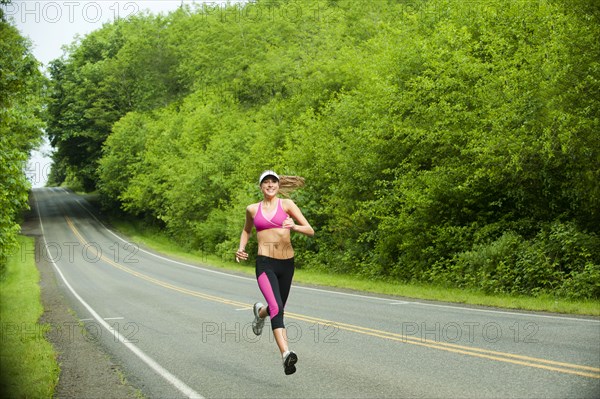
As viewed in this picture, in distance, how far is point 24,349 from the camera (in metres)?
11.0

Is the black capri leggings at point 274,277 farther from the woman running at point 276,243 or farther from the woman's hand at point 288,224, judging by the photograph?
the woman's hand at point 288,224

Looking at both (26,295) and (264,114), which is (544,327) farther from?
(264,114)

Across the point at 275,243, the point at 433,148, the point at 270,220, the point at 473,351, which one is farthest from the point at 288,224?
the point at 433,148

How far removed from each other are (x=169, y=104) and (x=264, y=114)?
81.1ft

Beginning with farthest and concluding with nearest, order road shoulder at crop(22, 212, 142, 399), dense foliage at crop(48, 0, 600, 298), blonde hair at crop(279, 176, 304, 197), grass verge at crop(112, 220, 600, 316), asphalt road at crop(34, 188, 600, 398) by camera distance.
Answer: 1. dense foliage at crop(48, 0, 600, 298)
2. grass verge at crop(112, 220, 600, 316)
3. road shoulder at crop(22, 212, 142, 399)
4. asphalt road at crop(34, 188, 600, 398)
5. blonde hair at crop(279, 176, 304, 197)

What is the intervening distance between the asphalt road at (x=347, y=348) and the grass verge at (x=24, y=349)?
117cm

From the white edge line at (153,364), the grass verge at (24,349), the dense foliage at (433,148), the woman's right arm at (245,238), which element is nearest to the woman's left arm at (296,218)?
the woman's right arm at (245,238)

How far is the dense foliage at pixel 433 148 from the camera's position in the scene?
1544cm

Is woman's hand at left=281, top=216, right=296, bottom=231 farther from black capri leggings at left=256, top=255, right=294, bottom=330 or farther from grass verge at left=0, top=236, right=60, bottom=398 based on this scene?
grass verge at left=0, top=236, right=60, bottom=398

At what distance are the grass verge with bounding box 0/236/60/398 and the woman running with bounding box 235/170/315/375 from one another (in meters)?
2.20

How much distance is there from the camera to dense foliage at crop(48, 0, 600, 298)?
50.6 feet

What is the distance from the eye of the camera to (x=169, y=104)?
→ 208ft

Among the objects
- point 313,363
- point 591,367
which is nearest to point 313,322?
point 313,363

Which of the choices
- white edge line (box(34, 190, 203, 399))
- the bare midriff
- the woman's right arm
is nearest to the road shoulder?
white edge line (box(34, 190, 203, 399))
